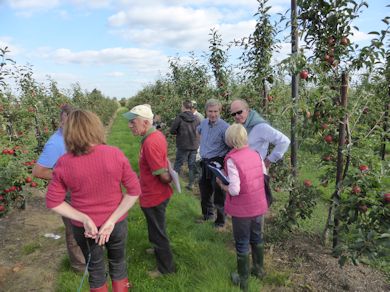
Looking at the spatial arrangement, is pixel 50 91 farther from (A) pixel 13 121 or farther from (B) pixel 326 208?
(B) pixel 326 208

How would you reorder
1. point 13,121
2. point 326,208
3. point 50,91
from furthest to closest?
1. point 50,91
2. point 13,121
3. point 326,208

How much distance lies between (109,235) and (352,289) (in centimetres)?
234

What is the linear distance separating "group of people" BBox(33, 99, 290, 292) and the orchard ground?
Answer: 14.1 inches

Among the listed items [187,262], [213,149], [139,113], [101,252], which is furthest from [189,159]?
[101,252]

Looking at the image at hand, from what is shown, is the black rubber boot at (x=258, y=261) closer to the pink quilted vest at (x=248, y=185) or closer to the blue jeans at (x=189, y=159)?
the pink quilted vest at (x=248, y=185)

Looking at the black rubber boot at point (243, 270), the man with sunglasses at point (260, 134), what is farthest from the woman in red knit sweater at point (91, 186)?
the man with sunglasses at point (260, 134)

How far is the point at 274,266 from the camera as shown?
357 cm

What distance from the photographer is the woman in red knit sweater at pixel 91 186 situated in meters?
2.15

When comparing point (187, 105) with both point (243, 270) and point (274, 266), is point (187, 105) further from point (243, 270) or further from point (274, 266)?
point (243, 270)

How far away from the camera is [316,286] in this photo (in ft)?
10.4

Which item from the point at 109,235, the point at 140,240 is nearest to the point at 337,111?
the point at 109,235

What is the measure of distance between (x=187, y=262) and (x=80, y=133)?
2153mm

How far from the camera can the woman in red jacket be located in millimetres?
2854

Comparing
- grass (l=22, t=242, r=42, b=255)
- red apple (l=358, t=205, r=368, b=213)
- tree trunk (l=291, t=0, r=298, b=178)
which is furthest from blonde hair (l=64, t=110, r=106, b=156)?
grass (l=22, t=242, r=42, b=255)
